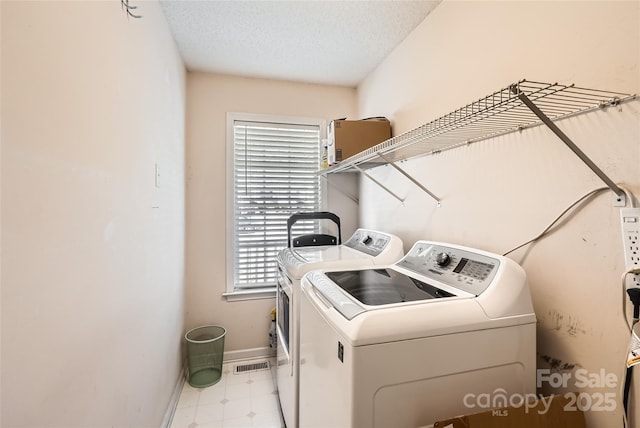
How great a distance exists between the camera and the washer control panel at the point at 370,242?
1.96m

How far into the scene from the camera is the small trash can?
238cm

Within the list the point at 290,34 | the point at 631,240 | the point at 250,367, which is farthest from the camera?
the point at 250,367

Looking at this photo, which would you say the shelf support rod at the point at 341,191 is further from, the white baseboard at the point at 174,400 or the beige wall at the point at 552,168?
the white baseboard at the point at 174,400

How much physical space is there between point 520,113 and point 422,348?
2.94 feet

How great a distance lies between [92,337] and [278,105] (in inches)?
93.4

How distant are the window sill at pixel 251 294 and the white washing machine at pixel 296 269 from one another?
613 millimetres

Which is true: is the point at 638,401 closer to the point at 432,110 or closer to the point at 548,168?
the point at 548,168

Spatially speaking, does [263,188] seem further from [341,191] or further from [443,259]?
[443,259]

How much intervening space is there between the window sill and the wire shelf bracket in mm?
1793

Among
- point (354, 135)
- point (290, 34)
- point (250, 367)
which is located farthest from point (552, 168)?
point (250, 367)

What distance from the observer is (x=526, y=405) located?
35.1 inches

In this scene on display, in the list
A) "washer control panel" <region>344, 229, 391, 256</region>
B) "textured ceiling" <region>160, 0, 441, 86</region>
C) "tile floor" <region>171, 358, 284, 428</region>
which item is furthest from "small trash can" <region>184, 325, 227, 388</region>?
"textured ceiling" <region>160, 0, 441, 86</region>

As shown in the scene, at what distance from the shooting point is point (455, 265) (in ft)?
4.28

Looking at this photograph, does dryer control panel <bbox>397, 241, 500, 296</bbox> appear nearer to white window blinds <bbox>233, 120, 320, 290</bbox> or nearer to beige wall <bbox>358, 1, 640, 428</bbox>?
beige wall <bbox>358, 1, 640, 428</bbox>
